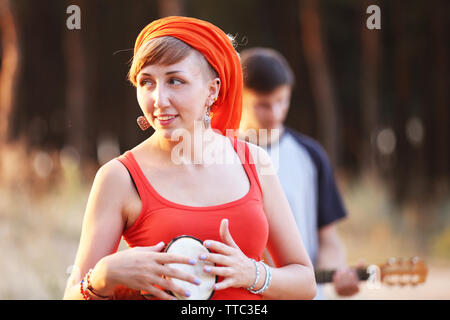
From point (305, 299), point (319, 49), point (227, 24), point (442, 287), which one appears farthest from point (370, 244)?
point (305, 299)

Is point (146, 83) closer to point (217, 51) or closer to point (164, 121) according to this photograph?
point (164, 121)

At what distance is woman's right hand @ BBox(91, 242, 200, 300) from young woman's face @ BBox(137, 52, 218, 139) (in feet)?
1.26

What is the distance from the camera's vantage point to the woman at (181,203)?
6.33 feet

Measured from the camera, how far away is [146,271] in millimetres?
1866

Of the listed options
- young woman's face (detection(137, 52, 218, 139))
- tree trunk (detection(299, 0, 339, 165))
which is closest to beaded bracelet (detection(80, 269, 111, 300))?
young woman's face (detection(137, 52, 218, 139))

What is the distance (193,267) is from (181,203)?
0.22 meters

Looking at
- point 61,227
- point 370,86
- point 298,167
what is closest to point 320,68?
point 370,86

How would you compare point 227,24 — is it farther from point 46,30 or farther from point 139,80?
point 139,80

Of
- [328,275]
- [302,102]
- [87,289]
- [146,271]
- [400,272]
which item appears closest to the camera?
[146,271]

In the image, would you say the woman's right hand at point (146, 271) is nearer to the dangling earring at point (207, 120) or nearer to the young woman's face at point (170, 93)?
the young woman's face at point (170, 93)

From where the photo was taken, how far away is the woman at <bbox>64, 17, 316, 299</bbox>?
193cm

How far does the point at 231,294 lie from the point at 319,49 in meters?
10.3

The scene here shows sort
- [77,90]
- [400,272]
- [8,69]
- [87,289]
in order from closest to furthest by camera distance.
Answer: [87,289]
[400,272]
[8,69]
[77,90]

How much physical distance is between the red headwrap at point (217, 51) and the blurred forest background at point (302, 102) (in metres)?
5.68
